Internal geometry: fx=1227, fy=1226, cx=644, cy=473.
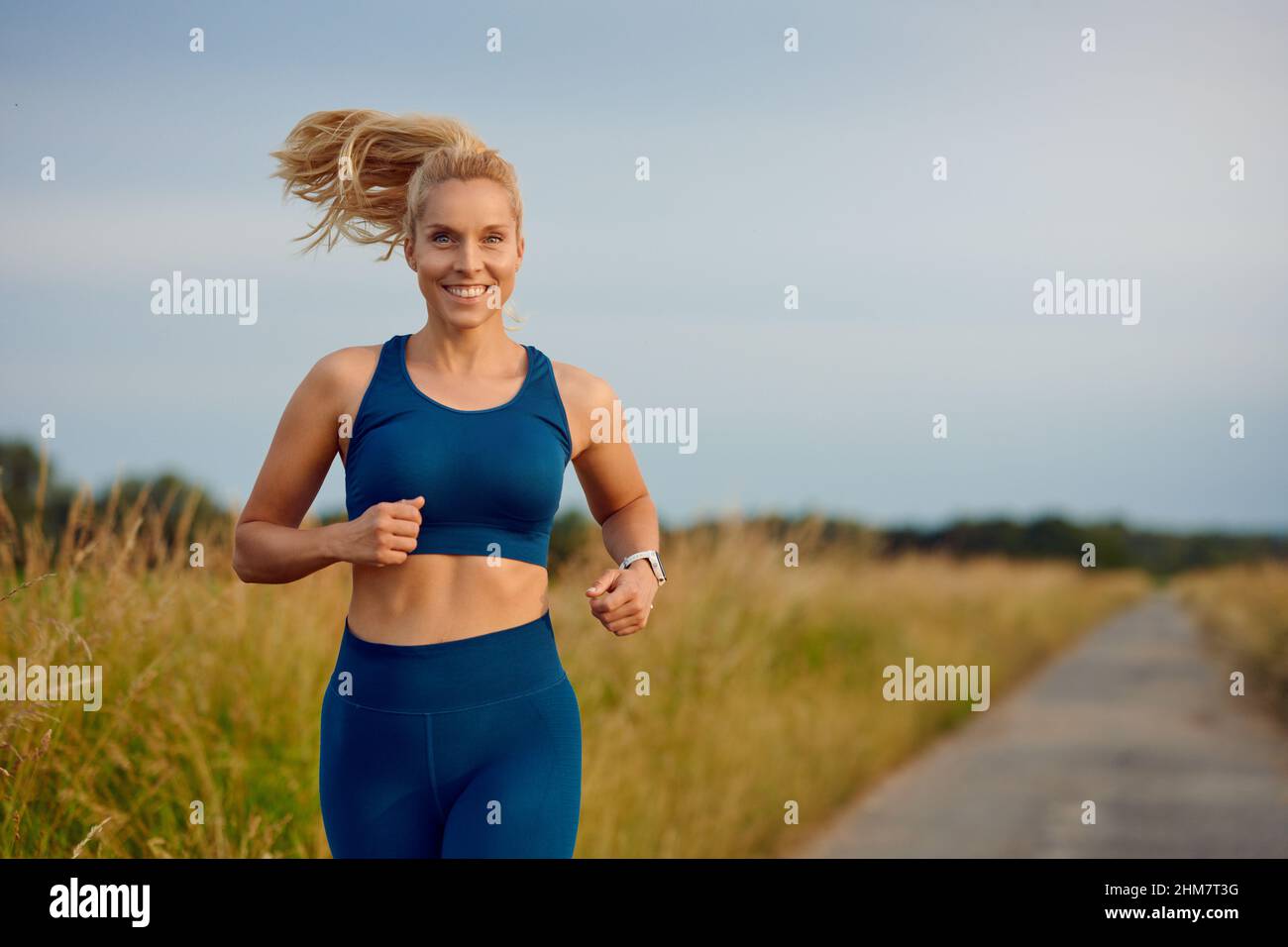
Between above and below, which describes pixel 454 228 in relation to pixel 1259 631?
above

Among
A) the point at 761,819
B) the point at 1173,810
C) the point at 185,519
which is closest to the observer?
the point at 185,519

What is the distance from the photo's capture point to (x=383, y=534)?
2510 mm

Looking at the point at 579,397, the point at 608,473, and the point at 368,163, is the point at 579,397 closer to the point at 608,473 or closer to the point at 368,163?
the point at 608,473

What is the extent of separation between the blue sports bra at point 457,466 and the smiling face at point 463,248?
187 millimetres

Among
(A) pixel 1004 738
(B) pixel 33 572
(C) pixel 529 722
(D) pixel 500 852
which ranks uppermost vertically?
(B) pixel 33 572

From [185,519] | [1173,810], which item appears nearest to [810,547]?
[1173,810]

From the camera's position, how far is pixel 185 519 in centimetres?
525

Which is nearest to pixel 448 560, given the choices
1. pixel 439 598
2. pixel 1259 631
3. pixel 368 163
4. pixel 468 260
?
pixel 439 598

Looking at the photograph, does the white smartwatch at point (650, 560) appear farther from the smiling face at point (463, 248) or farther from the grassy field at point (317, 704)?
the grassy field at point (317, 704)

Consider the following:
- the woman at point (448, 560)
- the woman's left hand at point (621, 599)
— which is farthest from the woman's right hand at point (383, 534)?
the woman's left hand at point (621, 599)

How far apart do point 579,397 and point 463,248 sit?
447 mm

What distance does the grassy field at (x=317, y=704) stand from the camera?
428 centimetres

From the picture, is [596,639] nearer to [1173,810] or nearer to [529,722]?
[1173,810]
